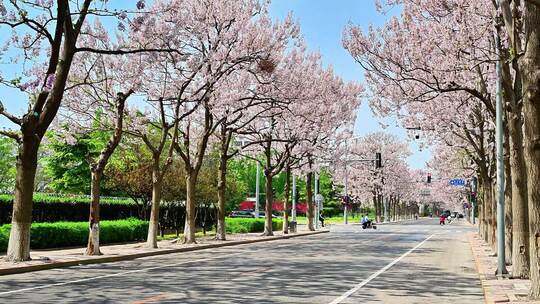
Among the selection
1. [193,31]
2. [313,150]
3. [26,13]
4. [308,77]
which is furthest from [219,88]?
[313,150]

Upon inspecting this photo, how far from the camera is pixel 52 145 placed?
57.5 meters

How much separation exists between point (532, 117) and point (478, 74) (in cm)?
1110

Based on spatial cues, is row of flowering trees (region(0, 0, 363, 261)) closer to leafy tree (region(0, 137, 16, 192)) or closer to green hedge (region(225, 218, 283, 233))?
green hedge (region(225, 218, 283, 233))

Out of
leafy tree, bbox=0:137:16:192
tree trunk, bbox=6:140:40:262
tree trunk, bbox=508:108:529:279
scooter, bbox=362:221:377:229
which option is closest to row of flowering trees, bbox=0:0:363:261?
tree trunk, bbox=6:140:40:262

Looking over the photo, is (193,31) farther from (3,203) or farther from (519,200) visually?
(519,200)

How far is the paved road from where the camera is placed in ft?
41.8

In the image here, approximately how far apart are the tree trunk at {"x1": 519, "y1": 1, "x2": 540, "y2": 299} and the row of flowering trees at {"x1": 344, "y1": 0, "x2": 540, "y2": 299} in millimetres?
18

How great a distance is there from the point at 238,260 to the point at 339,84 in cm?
2925

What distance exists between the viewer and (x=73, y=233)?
27828 millimetres

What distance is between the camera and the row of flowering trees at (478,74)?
40.0 ft

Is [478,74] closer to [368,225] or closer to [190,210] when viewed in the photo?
[190,210]

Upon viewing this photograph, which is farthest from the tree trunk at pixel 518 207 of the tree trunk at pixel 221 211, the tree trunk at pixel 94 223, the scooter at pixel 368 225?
the scooter at pixel 368 225

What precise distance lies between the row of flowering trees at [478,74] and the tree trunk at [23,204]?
11365 millimetres

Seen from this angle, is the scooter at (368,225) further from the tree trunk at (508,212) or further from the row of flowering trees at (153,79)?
the tree trunk at (508,212)
